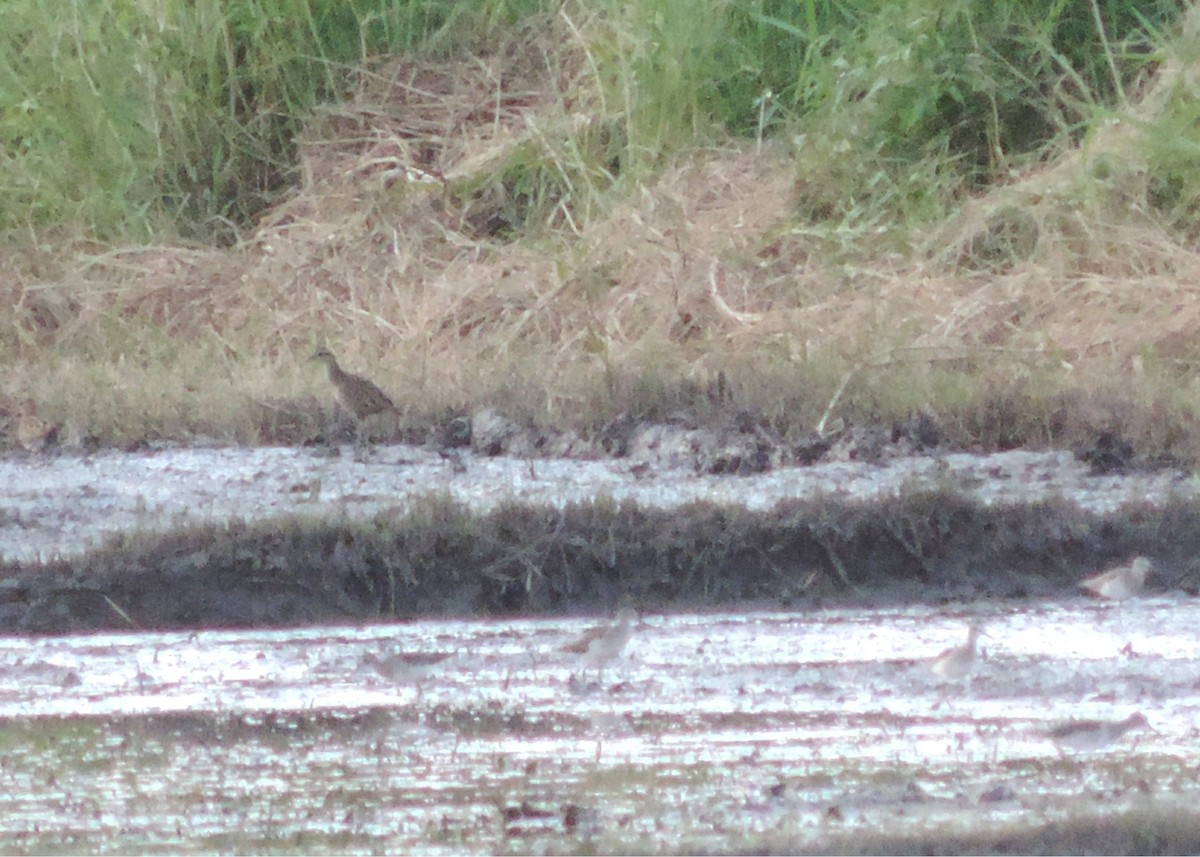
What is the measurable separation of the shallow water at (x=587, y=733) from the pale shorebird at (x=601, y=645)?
41 millimetres

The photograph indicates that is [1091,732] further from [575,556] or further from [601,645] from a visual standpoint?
[575,556]

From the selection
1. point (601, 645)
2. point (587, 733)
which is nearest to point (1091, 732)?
point (587, 733)

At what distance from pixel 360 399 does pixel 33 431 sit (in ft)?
3.99

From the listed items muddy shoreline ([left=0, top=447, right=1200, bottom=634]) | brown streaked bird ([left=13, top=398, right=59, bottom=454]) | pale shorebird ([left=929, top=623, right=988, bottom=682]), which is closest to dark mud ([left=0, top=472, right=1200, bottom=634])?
muddy shoreline ([left=0, top=447, right=1200, bottom=634])

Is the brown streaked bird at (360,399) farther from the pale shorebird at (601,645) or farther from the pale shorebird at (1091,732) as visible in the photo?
the pale shorebird at (1091,732)

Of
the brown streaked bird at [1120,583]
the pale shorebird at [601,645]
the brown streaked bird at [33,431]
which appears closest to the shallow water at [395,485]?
the brown streaked bird at [33,431]

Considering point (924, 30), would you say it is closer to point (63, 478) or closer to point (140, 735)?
point (63, 478)

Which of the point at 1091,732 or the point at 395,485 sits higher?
the point at 1091,732

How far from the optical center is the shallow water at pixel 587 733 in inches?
133

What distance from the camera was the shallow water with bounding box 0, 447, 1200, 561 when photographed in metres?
5.69

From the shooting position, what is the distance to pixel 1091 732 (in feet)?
12.4

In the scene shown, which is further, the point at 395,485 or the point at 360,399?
the point at 360,399

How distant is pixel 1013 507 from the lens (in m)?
5.40

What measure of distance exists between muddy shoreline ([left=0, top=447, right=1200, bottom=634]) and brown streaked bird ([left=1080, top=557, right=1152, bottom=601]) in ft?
0.25
